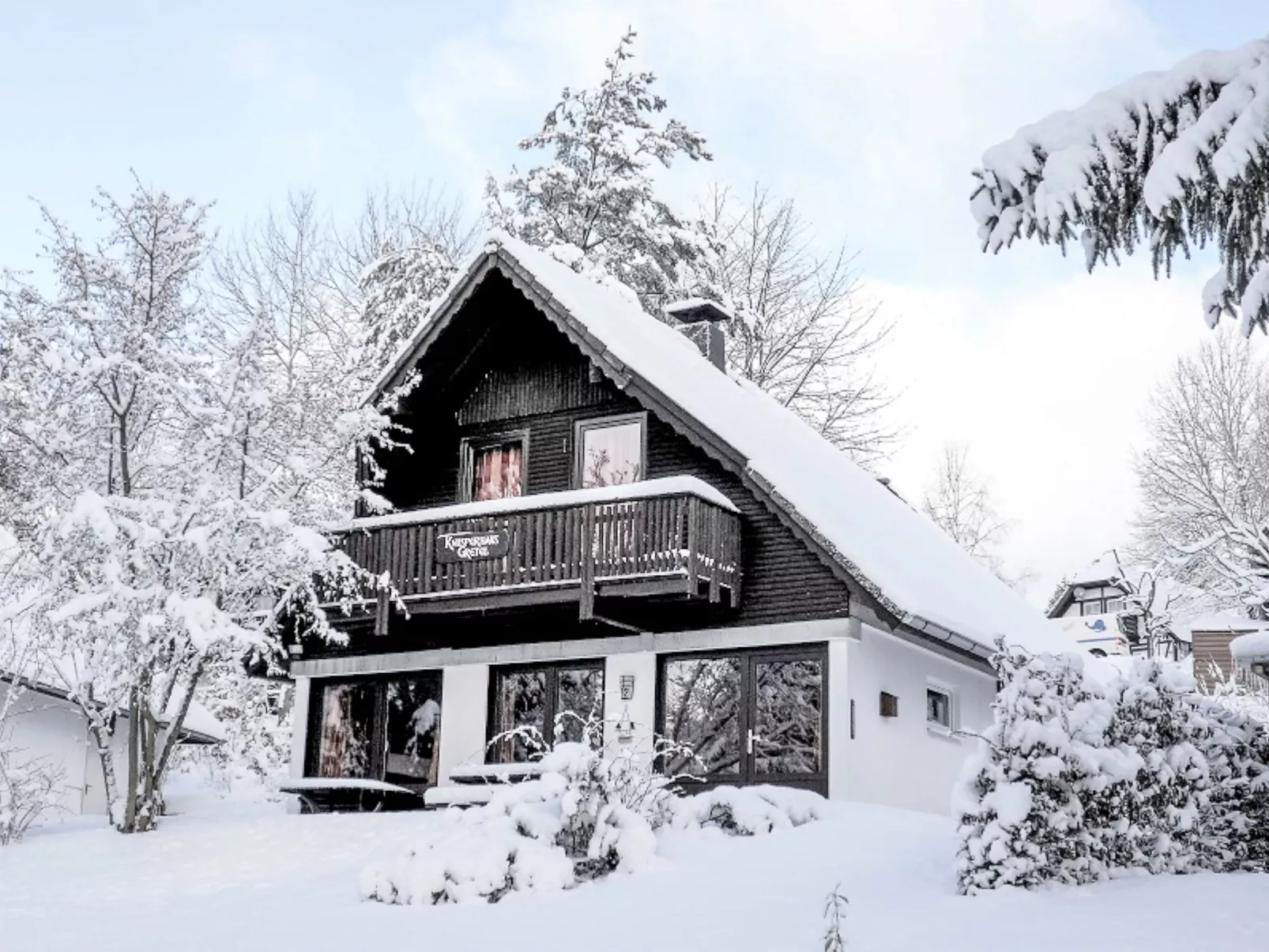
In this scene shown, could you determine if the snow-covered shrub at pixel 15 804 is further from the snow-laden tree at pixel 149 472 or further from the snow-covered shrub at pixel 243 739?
the snow-covered shrub at pixel 243 739

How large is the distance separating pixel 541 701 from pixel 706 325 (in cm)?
762

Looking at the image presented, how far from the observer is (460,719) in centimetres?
2109

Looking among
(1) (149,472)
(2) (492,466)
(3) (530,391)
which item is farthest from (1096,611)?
(1) (149,472)

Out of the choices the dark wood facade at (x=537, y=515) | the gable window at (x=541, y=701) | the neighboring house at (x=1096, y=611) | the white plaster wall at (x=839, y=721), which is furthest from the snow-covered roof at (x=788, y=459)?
the neighboring house at (x=1096, y=611)

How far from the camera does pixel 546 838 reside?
1348 cm

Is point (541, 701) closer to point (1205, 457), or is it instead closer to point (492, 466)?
point (492, 466)

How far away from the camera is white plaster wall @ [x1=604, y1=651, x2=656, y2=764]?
19.4 m

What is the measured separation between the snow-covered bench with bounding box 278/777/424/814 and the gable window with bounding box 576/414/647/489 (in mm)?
4831

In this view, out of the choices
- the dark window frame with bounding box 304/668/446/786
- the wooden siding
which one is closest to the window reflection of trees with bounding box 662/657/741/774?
the dark window frame with bounding box 304/668/446/786

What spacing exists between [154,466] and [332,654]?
13.2 feet

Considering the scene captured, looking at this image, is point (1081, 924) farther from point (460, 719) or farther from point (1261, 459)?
point (1261, 459)

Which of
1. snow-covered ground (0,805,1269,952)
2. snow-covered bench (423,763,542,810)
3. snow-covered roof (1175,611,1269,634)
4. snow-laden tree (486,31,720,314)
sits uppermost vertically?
snow-laden tree (486,31,720,314)

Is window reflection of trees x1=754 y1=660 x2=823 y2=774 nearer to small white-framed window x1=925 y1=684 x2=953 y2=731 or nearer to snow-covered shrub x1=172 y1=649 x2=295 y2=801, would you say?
small white-framed window x1=925 y1=684 x2=953 y2=731

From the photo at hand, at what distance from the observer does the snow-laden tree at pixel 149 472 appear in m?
18.5
